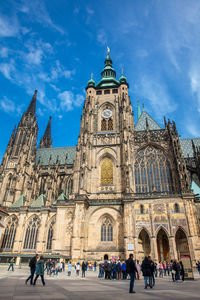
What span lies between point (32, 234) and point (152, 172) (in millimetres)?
20041

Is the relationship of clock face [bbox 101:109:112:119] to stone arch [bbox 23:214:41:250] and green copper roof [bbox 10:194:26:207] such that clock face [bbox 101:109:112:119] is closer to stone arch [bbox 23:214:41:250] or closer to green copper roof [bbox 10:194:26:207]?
green copper roof [bbox 10:194:26:207]

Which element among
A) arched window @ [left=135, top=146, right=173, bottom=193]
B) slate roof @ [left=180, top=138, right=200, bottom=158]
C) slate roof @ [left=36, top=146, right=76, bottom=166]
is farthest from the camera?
slate roof @ [left=36, top=146, right=76, bottom=166]

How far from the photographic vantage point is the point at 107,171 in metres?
31.8

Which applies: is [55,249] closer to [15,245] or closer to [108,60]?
[15,245]

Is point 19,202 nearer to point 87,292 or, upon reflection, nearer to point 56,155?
point 56,155

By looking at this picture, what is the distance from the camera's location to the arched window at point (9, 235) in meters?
31.4

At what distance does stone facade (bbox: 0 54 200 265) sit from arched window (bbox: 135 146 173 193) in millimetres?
139

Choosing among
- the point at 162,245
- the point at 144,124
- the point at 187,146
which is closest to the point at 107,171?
the point at 144,124

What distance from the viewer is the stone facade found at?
2455 cm

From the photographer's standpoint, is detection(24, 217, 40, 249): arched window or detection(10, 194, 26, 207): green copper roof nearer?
detection(24, 217, 40, 249): arched window

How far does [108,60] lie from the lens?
165ft

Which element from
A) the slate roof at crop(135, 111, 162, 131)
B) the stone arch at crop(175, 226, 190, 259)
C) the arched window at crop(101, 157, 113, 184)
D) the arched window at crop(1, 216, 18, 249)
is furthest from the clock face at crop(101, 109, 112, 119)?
the arched window at crop(1, 216, 18, 249)

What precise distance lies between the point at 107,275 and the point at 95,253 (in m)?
11.1

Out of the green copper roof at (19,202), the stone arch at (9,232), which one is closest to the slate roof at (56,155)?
the green copper roof at (19,202)
